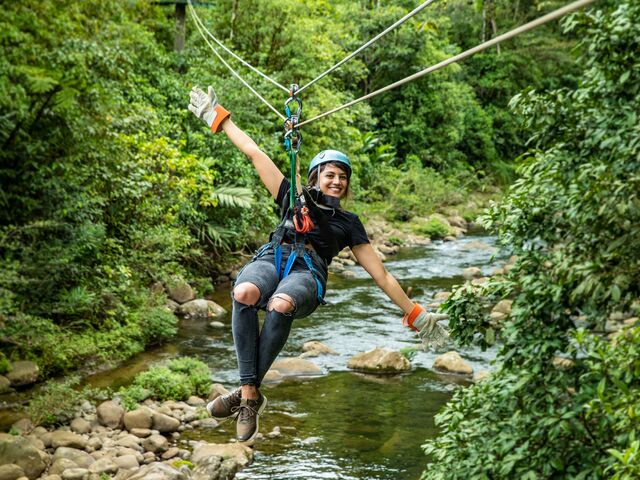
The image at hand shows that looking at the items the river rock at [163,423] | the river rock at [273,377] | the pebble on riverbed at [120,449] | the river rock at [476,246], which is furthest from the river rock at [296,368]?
the river rock at [476,246]

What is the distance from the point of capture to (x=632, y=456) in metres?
3.46

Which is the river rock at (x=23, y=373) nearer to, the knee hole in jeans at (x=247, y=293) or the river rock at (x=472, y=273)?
the knee hole in jeans at (x=247, y=293)

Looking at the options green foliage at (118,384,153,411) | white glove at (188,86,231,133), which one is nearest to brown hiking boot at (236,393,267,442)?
white glove at (188,86,231,133)

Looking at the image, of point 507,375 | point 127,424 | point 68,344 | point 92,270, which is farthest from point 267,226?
A: point 507,375

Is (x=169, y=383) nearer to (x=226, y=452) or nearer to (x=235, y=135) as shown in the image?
(x=226, y=452)

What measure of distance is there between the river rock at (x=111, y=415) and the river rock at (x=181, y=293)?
4.74 metres

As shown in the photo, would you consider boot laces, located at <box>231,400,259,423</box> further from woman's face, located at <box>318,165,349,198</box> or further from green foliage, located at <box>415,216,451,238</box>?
green foliage, located at <box>415,216,451,238</box>

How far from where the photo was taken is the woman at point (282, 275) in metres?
4.07

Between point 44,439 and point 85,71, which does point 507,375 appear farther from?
point 85,71

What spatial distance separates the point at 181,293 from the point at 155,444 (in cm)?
558

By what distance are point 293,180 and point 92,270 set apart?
7.55 m

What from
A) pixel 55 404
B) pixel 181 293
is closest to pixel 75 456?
pixel 55 404

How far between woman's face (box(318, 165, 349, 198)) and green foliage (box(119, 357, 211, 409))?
555cm

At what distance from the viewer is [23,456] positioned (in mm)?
7160
